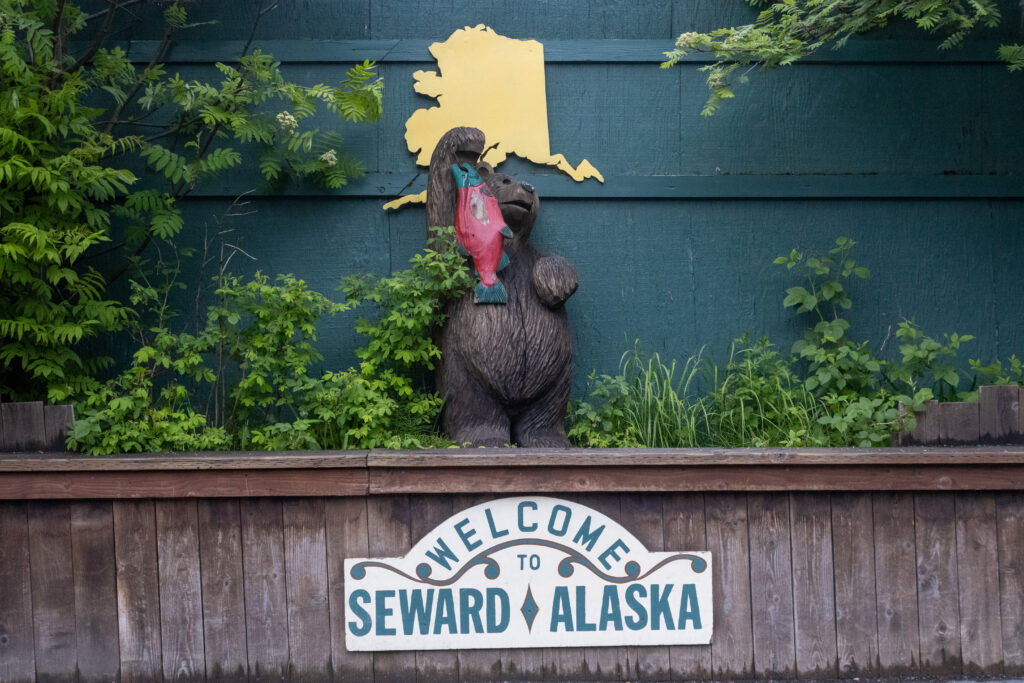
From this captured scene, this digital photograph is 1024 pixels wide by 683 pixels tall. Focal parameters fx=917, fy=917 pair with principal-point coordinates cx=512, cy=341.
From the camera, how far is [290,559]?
349 centimetres

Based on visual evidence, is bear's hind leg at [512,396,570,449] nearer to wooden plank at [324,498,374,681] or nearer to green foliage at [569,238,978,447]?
green foliage at [569,238,978,447]

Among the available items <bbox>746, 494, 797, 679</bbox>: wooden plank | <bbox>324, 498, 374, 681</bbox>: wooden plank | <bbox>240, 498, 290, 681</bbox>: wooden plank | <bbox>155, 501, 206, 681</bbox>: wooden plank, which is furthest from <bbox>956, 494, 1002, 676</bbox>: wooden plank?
<bbox>155, 501, 206, 681</bbox>: wooden plank

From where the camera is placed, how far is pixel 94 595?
3467 mm

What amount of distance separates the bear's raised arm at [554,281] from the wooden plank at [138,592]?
5.94 feet

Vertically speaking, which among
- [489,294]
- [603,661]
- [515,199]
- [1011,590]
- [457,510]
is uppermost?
[515,199]

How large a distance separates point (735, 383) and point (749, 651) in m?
1.37

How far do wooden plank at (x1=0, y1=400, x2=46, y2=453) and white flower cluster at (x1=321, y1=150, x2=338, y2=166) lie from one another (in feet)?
5.34

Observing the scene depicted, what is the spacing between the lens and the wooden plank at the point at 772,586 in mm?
3512

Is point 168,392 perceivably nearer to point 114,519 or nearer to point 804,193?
point 114,519

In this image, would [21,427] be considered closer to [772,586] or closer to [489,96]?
[489,96]

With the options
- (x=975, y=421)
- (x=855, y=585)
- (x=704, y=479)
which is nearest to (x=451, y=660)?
(x=704, y=479)

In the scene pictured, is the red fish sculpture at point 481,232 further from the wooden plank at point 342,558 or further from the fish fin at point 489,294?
the wooden plank at point 342,558

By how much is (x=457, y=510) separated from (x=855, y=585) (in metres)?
1.55

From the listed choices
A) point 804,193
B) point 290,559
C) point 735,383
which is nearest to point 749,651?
point 735,383
